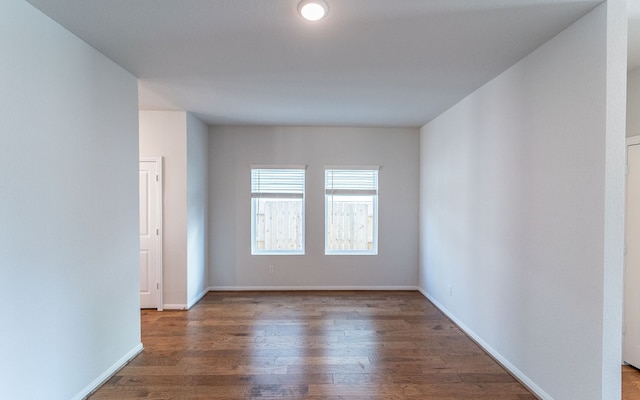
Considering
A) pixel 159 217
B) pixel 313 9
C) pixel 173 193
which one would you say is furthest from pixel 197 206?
pixel 313 9

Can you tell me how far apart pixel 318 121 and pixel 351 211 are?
150 centimetres

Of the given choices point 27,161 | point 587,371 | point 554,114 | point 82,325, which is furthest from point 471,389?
point 27,161

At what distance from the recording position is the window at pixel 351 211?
4.80m

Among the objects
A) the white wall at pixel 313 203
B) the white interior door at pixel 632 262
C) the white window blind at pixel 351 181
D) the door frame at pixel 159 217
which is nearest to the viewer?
the white interior door at pixel 632 262

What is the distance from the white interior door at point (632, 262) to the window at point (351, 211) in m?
2.84

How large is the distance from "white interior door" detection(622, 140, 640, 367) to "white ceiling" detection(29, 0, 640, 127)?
2.87 ft

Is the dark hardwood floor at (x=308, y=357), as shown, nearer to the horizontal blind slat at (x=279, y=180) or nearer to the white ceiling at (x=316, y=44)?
the horizontal blind slat at (x=279, y=180)

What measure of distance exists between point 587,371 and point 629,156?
193 centimetres

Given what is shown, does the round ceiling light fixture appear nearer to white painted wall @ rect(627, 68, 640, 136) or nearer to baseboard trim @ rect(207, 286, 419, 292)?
white painted wall @ rect(627, 68, 640, 136)

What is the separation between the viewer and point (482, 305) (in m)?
2.96

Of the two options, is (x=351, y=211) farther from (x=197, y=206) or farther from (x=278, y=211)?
(x=197, y=206)

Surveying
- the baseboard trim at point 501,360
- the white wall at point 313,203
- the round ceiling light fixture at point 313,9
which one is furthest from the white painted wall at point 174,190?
the baseboard trim at point 501,360

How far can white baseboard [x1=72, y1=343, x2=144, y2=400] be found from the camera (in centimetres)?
217

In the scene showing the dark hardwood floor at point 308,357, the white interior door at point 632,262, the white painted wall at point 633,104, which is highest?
the white painted wall at point 633,104
